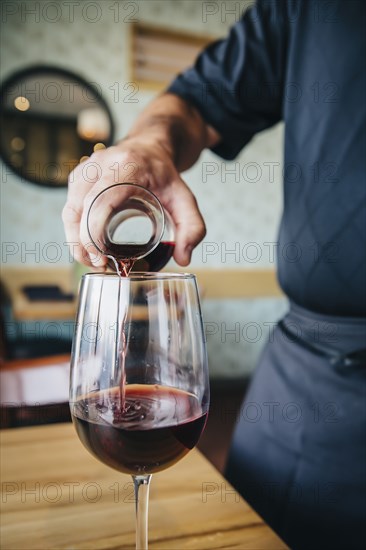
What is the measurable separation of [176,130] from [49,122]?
9.50ft

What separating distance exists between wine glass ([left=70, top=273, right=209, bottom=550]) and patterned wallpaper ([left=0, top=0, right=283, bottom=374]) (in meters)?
3.23

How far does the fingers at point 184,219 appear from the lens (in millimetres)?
573

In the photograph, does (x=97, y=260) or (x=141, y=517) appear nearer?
(x=141, y=517)

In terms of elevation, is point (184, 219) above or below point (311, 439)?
above

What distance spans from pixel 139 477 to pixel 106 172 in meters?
0.31

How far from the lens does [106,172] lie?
1.73ft

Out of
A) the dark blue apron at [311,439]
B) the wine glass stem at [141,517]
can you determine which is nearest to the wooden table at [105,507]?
the wine glass stem at [141,517]

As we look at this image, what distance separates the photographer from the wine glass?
1.48ft

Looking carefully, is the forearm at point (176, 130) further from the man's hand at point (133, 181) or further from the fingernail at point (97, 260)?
the fingernail at point (97, 260)

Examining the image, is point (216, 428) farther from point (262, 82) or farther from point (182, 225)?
point (182, 225)

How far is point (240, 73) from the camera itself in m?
1.08

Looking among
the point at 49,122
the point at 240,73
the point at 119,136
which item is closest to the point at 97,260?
the point at 240,73

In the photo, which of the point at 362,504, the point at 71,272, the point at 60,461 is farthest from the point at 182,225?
the point at 71,272

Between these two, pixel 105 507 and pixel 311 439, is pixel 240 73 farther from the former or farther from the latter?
pixel 105 507
